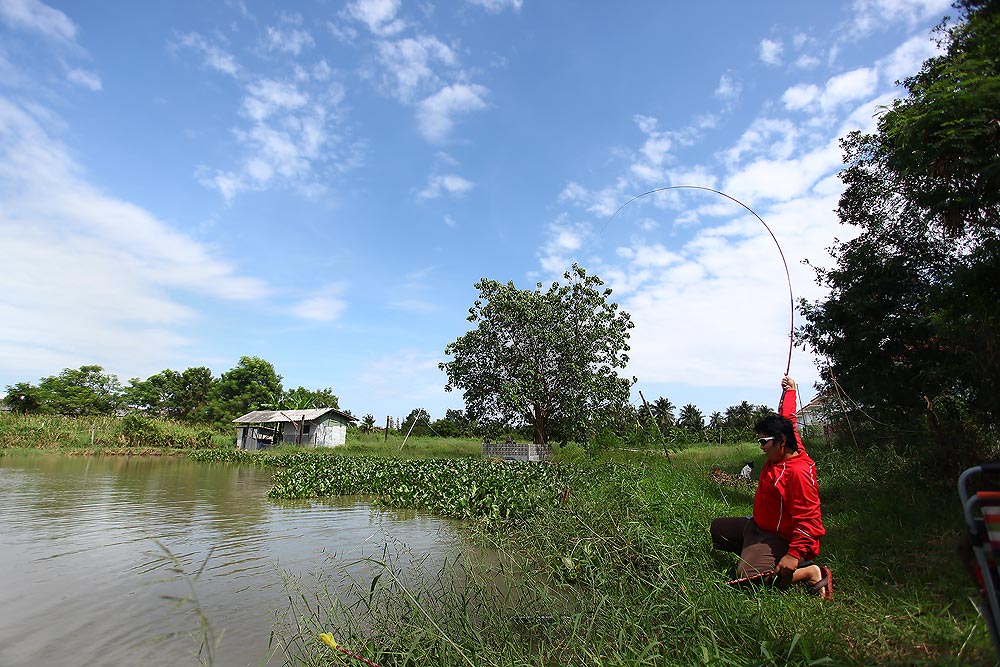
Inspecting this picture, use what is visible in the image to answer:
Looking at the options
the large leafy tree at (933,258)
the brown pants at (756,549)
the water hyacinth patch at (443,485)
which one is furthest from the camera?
the water hyacinth patch at (443,485)

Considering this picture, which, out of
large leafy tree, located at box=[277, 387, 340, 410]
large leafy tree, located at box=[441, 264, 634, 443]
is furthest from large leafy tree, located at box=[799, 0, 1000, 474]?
large leafy tree, located at box=[277, 387, 340, 410]

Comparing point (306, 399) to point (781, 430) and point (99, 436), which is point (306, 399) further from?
point (781, 430)

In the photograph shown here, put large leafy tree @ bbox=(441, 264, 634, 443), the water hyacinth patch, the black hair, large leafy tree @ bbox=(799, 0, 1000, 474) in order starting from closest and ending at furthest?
the black hair < large leafy tree @ bbox=(799, 0, 1000, 474) < the water hyacinth patch < large leafy tree @ bbox=(441, 264, 634, 443)

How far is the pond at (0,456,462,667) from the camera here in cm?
445

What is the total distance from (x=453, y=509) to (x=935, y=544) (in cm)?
812

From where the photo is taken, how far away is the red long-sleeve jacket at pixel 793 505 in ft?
13.9

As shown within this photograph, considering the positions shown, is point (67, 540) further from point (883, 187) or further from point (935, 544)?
point (883, 187)

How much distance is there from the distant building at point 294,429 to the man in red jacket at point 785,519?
35.4 metres

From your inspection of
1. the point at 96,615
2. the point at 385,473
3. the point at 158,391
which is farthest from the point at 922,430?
the point at 158,391

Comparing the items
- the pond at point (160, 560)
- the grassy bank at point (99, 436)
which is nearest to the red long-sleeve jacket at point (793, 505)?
the pond at point (160, 560)

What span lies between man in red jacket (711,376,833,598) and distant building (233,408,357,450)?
35.4 meters

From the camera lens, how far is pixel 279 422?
40875 millimetres

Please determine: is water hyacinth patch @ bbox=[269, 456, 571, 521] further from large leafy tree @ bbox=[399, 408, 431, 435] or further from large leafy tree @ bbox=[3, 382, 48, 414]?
large leafy tree @ bbox=[3, 382, 48, 414]

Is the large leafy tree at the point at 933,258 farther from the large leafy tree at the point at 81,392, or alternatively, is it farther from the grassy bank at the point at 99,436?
the large leafy tree at the point at 81,392
